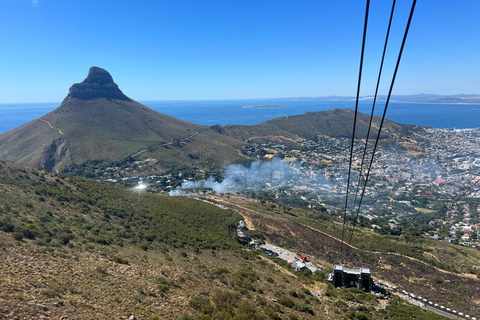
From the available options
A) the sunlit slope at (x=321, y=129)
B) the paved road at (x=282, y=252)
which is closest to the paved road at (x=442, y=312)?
the paved road at (x=282, y=252)

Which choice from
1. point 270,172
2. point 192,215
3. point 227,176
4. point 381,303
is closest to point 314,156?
point 270,172

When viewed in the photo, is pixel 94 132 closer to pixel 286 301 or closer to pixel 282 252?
pixel 282 252

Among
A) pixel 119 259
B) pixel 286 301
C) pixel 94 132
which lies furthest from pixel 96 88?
pixel 286 301

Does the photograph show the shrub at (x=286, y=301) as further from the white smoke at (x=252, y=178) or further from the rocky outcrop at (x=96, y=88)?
the rocky outcrop at (x=96, y=88)

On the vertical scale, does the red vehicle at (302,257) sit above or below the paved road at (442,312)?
below

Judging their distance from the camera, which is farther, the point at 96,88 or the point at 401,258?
the point at 96,88

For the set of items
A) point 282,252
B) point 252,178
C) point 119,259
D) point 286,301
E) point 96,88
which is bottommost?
point 252,178
